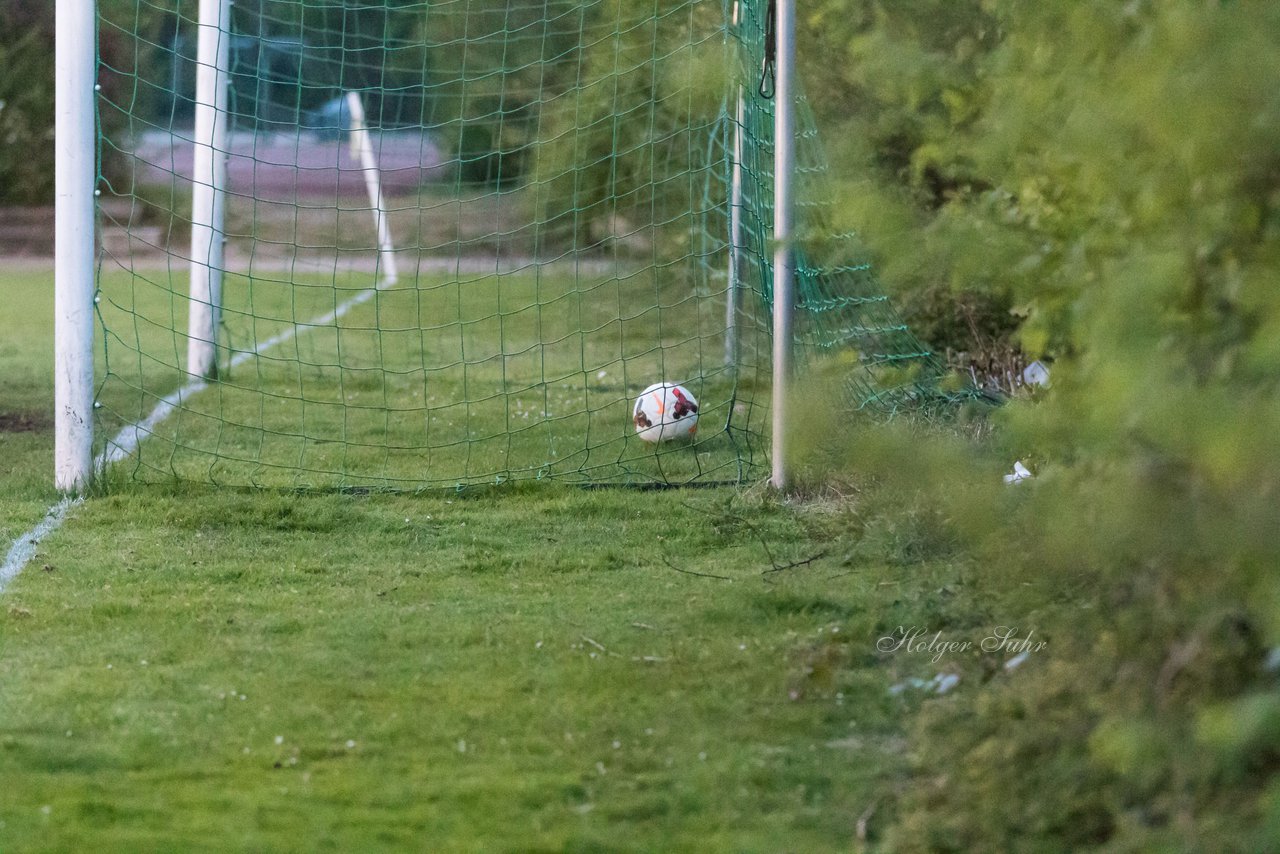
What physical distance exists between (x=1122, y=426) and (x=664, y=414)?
4.12 meters

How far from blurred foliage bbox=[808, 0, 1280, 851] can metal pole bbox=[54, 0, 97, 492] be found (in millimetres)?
3269

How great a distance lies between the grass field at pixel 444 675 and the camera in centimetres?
256

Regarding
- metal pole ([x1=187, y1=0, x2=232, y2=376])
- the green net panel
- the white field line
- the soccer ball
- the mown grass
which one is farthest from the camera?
metal pole ([x1=187, y1=0, x2=232, y2=376])

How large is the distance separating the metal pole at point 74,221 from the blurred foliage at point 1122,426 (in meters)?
3.27

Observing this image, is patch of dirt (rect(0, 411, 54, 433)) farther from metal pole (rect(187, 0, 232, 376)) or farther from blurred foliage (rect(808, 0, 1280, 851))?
blurred foliage (rect(808, 0, 1280, 851))

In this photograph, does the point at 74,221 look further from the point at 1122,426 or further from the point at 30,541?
the point at 1122,426

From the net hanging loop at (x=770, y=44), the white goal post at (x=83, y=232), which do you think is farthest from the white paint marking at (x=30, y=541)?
the net hanging loop at (x=770, y=44)

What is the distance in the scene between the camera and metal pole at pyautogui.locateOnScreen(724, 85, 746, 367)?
6117 mm

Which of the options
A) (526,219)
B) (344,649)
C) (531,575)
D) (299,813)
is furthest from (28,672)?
(526,219)

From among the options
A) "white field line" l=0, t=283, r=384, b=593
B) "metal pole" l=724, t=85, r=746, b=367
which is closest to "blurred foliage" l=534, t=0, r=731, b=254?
"metal pole" l=724, t=85, r=746, b=367

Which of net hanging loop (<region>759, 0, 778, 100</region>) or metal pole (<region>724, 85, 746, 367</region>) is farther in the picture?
metal pole (<region>724, 85, 746, 367</region>)

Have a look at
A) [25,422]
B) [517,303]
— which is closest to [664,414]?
[25,422]

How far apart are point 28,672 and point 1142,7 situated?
278 cm

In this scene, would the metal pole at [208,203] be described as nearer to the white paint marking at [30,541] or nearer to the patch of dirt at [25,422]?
the patch of dirt at [25,422]
